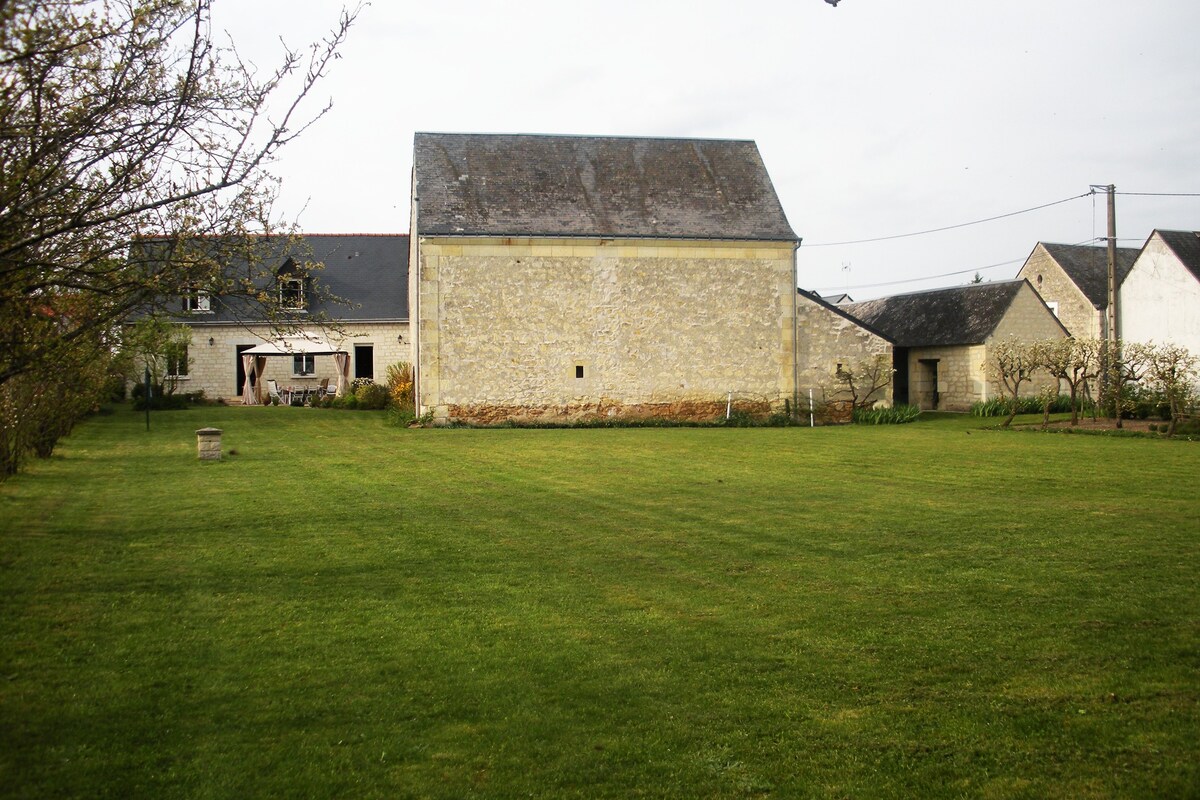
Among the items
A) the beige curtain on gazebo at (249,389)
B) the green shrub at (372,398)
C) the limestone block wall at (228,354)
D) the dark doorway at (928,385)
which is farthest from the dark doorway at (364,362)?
the dark doorway at (928,385)

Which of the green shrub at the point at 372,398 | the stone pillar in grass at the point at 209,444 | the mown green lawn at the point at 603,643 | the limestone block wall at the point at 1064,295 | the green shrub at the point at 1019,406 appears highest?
the limestone block wall at the point at 1064,295

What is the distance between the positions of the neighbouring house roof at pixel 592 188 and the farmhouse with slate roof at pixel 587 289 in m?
0.05

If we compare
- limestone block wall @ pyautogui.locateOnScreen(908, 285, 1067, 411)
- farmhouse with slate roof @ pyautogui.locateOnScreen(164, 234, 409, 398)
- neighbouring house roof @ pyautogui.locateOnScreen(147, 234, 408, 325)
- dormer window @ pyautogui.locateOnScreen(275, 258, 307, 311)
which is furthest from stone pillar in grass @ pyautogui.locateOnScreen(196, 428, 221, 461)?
limestone block wall @ pyautogui.locateOnScreen(908, 285, 1067, 411)

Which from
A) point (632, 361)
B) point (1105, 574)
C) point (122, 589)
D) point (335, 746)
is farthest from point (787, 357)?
point (335, 746)

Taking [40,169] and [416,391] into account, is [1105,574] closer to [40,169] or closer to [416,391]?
[40,169]

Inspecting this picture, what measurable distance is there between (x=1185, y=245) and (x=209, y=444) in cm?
2751

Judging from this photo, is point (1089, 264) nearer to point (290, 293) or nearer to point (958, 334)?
point (958, 334)

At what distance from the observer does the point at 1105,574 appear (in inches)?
285

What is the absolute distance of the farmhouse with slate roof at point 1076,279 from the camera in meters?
39.2

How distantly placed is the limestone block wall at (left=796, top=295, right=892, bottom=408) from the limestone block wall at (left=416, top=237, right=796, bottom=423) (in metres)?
0.55

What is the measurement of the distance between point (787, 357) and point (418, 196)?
10430 millimetres

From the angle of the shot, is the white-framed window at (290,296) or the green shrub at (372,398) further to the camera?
the green shrub at (372,398)

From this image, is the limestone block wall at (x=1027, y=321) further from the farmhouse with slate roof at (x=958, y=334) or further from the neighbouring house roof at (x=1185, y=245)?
the neighbouring house roof at (x=1185, y=245)

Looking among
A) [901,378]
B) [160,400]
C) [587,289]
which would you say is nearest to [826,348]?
[587,289]
